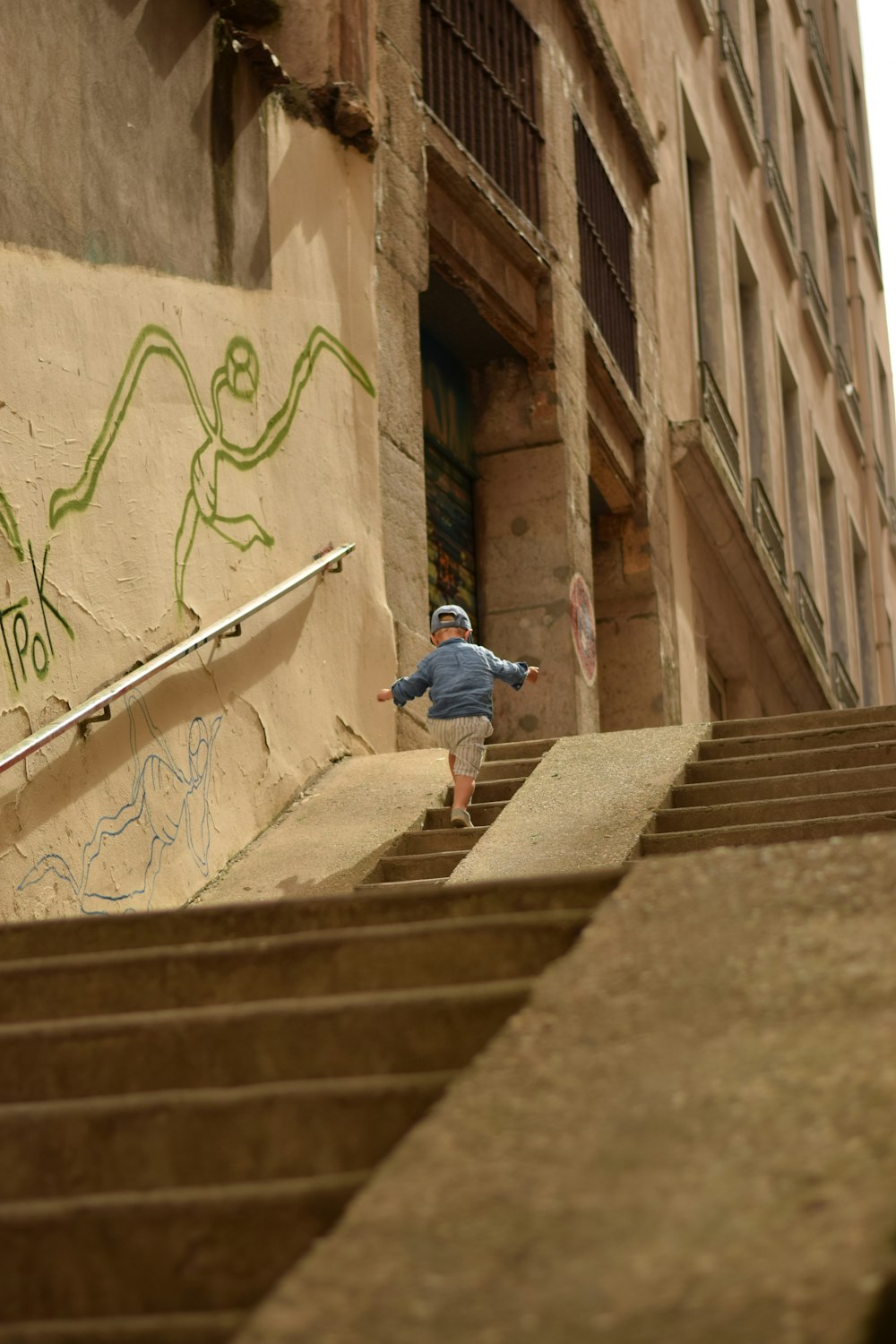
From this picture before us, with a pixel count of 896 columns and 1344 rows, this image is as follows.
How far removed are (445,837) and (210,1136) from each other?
4958 millimetres

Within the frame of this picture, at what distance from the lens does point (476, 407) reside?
554 inches

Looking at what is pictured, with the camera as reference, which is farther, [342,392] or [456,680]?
[342,392]

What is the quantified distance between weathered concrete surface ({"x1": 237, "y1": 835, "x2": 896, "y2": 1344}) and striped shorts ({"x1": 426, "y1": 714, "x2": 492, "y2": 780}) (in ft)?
16.0

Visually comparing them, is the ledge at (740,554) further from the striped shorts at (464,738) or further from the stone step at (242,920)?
the stone step at (242,920)

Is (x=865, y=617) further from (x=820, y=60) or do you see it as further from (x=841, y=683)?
(x=820, y=60)

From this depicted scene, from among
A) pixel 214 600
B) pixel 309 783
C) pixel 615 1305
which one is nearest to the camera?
pixel 615 1305

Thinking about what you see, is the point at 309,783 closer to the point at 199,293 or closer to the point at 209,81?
the point at 199,293

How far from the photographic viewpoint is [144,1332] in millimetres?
2826

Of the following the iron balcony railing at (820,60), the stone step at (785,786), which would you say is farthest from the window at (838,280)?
the stone step at (785,786)

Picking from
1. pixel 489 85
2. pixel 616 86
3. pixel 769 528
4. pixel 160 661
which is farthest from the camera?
pixel 769 528

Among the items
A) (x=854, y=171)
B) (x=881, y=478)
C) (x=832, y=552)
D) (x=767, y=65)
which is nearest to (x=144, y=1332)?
(x=767, y=65)

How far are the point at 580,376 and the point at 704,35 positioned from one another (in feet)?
24.1

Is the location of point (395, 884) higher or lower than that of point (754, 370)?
lower

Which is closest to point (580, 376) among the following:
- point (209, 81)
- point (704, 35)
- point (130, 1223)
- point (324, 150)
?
point (324, 150)
